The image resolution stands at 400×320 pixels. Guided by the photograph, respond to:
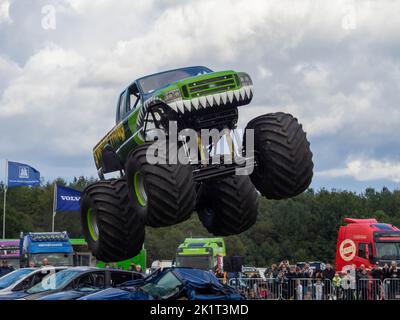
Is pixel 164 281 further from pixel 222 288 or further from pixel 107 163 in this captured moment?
pixel 107 163

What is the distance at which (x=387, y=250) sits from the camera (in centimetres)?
2952

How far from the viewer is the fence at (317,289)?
73.5ft

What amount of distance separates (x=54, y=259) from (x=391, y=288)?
14503 millimetres

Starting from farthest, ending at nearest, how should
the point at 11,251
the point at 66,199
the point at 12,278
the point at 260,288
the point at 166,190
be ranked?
the point at 11,251 → the point at 260,288 → the point at 66,199 → the point at 12,278 → the point at 166,190

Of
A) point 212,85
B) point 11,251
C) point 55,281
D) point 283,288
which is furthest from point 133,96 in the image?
point 11,251

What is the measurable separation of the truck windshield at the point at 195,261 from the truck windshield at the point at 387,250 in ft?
26.6

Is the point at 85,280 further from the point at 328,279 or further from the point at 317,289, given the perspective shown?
the point at 328,279

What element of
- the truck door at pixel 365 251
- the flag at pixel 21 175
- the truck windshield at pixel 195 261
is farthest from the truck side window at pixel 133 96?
the truck windshield at pixel 195 261

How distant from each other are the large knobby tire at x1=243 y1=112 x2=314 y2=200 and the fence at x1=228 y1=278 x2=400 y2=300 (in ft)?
33.1

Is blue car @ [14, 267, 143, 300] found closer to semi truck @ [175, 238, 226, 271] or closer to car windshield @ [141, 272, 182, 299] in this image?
car windshield @ [141, 272, 182, 299]

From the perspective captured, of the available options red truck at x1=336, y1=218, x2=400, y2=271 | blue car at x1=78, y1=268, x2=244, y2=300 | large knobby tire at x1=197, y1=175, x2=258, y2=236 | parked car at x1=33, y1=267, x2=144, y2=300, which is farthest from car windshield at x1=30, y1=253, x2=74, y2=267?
large knobby tire at x1=197, y1=175, x2=258, y2=236

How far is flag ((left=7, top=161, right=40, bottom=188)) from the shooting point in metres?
33.3

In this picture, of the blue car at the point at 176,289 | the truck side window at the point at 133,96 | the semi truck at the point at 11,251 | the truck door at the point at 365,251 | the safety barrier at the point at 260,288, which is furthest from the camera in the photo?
the semi truck at the point at 11,251

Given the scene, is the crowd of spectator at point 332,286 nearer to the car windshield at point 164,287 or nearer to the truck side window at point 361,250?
the truck side window at point 361,250
